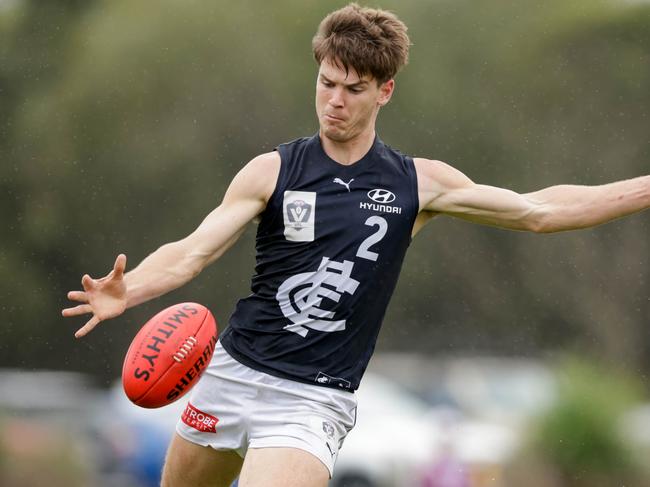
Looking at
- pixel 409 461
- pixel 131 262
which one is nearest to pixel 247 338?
pixel 409 461

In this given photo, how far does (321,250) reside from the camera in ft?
16.0

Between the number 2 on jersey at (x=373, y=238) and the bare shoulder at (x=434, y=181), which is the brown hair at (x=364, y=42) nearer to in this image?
the bare shoulder at (x=434, y=181)

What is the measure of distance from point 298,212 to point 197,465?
1.10m

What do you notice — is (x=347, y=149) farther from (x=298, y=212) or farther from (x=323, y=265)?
(x=323, y=265)

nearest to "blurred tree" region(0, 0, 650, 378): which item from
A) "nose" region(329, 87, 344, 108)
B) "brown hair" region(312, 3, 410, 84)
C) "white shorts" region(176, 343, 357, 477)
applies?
"white shorts" region(176, 343, 357, 477)

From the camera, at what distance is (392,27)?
16.4 feet

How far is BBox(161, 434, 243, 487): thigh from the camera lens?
5027 millimetres

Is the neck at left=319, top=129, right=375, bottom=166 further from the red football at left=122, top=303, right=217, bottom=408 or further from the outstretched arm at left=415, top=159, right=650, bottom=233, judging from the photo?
the red football at left=122, top=303, right=217, bottom=408

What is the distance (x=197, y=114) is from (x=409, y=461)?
1239 cm

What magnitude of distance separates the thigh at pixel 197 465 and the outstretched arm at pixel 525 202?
4.23 feet

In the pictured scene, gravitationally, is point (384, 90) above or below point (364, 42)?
below

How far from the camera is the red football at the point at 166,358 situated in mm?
4770

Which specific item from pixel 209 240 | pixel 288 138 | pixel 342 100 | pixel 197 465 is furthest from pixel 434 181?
pixel 288 138

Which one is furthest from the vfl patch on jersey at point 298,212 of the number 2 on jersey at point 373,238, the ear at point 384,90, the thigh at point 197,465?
the thigh at point 197,465
